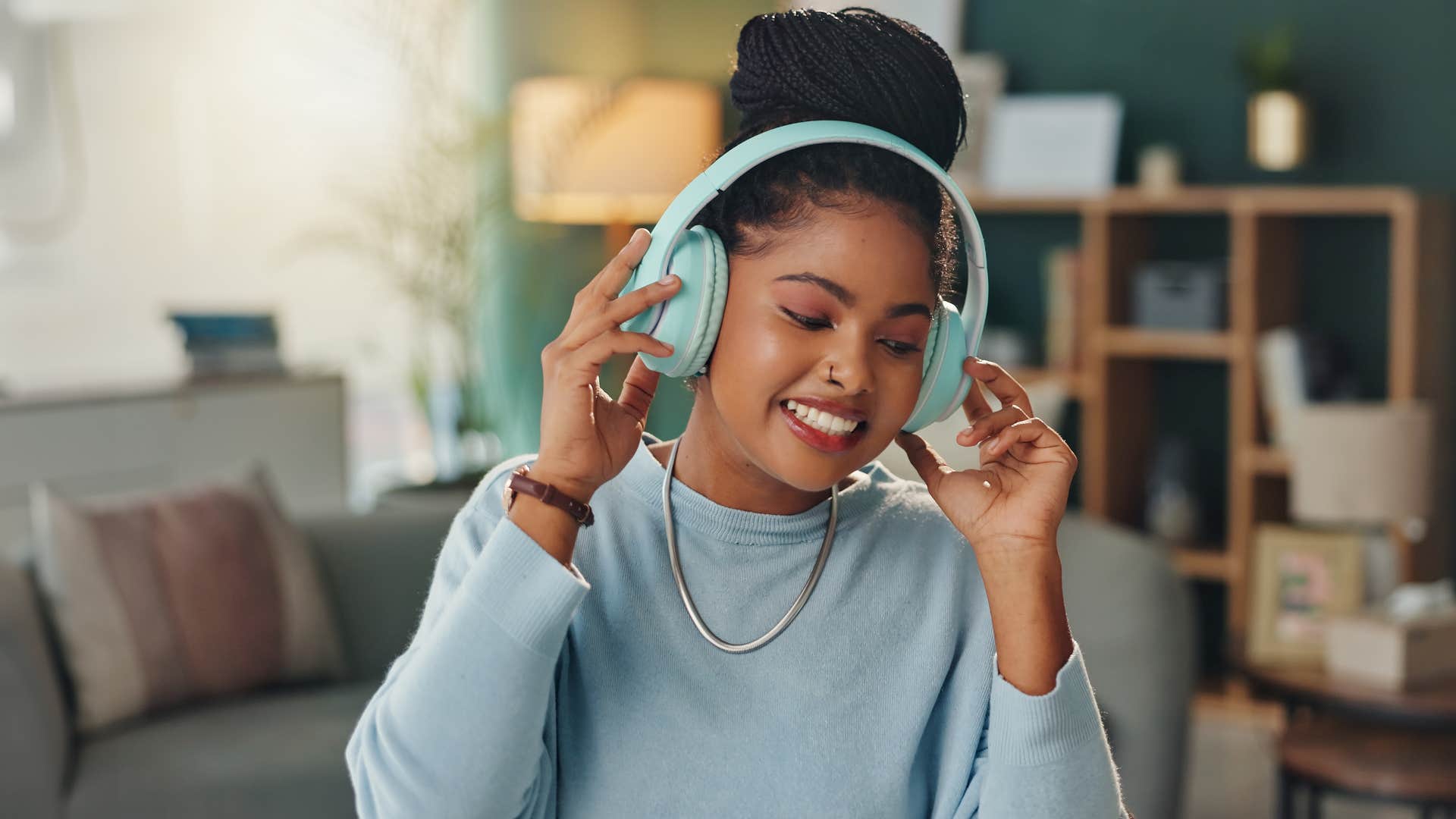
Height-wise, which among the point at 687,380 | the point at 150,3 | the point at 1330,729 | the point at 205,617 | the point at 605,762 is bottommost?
the point at 1330,729

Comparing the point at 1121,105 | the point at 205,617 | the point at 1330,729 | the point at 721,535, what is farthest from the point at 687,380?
the point at 1121,105

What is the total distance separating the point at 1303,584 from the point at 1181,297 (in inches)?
43.2

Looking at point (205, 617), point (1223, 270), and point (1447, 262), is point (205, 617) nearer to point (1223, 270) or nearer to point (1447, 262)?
point (1223, 270)

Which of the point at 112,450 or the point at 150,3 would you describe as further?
the point at 150,3

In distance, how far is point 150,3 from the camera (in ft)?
14.5

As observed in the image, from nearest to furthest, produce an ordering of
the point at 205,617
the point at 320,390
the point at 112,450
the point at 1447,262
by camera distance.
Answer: the point at 205,617
the point at 112,450
the point at 1447,262
the point at 320,390

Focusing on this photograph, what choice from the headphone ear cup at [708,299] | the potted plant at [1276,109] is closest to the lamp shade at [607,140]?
the potted plant at [1276,109]

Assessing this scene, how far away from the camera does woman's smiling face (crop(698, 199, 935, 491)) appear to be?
956 mm

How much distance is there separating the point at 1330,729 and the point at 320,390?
9.21 ft

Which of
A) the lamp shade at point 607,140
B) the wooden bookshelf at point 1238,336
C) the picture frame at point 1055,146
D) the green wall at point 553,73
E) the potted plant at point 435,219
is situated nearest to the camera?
the wooden bookshelf at point 1238,336

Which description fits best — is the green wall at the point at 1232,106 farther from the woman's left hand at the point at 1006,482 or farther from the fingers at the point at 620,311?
the fingers at the point at 620,311

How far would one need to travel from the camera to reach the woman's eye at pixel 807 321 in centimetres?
96

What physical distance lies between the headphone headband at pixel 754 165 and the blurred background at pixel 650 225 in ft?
6.46

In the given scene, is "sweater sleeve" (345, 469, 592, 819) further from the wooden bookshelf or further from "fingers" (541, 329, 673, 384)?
the wooden bookshelf
